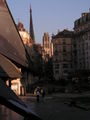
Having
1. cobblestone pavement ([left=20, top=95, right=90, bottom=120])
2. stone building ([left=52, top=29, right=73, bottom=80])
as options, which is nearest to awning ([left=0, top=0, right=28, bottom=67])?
cobblestone pavement ([left=20, top=95, right=90, bottom=120])

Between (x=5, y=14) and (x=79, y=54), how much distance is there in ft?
260

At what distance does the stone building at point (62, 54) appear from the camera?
5182 inches

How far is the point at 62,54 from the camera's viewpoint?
133625 mm

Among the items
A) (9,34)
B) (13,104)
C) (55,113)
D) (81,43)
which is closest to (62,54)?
(81,43)

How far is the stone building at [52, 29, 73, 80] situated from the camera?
132 m

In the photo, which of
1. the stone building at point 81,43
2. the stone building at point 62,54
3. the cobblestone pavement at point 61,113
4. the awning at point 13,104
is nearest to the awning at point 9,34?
the cobblestone pavement at point 61,113

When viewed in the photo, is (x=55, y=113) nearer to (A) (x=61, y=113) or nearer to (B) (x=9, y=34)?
(A) (x=61, y=113)

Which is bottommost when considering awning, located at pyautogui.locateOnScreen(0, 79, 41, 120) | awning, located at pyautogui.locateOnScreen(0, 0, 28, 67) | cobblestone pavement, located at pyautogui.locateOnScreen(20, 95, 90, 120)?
cobblestone pavement, located at pyautogui.locateOnScreen(20, 95, 90, 120)

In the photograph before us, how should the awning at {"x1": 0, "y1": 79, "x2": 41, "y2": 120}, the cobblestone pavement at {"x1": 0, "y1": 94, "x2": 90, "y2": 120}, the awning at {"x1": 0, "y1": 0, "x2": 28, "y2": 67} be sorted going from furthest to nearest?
the awning at {"x1": 0, "y1": 0, "x2": 28, "y2": 67}
the cobblestone pavement at {"x1": 0, "y1": 94, "x2": 90, "y2": 120}
the awning at {"x1": 0, "y1": 79, "x2": 41, "y2": 120}

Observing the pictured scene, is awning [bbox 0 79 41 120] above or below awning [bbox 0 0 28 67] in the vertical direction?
below

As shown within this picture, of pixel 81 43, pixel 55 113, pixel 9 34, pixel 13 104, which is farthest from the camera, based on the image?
pixel 81 43

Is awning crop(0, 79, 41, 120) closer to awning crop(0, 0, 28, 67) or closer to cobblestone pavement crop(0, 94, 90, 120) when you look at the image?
cobblestone pavement crop(0, 94, 90, 120)

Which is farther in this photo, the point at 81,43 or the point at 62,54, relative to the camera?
the point at 62,54

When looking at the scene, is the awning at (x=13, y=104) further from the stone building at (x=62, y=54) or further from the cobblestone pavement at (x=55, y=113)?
the stone building at (x=62, y=54)
